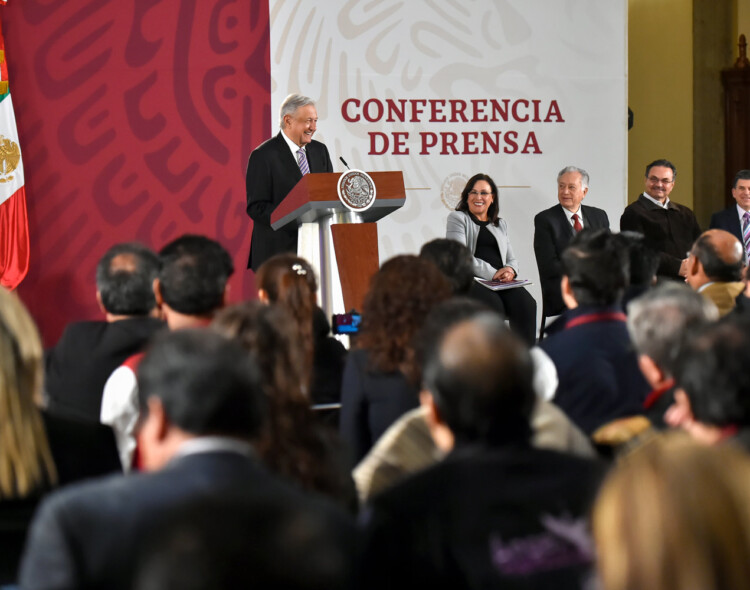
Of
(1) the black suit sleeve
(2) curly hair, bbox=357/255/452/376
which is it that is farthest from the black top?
(2) curly hair, bbox=357/255/452/376

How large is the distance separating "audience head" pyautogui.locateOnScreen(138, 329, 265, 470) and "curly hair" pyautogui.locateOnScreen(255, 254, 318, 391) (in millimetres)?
1451

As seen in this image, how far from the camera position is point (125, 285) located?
108 inches

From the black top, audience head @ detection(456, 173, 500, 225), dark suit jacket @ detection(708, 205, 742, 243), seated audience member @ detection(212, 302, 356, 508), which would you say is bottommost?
seated audience member @ detection(212, 302, 356, 508)

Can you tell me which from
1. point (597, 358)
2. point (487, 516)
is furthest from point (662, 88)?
point (487, 516)

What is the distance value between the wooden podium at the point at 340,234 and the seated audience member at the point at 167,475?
2739 millimetres

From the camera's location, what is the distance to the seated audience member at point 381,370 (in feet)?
7.98

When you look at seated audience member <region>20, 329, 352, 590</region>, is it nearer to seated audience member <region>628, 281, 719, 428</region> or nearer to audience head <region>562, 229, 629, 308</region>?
seated audience member <region>628, 281, 719, 428</region>

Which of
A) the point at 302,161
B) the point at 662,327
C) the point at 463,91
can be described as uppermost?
the point at 463,91

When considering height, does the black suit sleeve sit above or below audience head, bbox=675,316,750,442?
above

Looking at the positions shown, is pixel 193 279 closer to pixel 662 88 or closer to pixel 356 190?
pixel 356 190

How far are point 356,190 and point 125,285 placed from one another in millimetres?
1539

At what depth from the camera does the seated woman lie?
5.92 metres

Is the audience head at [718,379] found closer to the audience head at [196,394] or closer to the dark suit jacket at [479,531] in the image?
the dark suit jacket at [479,531]

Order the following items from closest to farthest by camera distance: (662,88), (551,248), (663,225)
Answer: (551,248) < (663,225) < (662,88)
